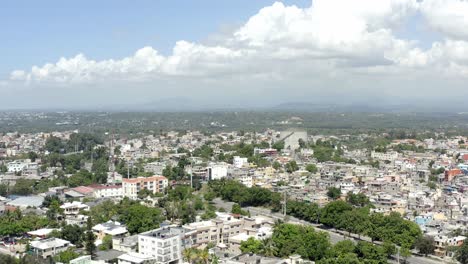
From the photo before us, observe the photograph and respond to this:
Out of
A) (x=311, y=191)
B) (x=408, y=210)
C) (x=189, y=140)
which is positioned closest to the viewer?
(x=408, y=210)

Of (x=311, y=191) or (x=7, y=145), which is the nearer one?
(x=311, y=191)

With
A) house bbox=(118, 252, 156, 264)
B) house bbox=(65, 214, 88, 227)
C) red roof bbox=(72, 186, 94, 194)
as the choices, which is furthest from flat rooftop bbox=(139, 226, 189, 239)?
red roof bbox=(72, 186, 94, 194)

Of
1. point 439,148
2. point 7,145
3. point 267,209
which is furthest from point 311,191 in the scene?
point 7,145

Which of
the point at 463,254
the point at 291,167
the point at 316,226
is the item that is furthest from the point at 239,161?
the point at 463,254

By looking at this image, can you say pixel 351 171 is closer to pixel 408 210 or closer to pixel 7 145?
pixel 408 210

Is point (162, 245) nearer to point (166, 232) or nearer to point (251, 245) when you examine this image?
point (166, 232)

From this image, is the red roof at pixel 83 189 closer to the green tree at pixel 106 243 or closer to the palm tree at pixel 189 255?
the green tree at pixel 106 243

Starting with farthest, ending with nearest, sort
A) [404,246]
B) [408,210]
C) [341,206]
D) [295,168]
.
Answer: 1. [295,168]
2. [408,210]
3. [341,206]
4. [404,246]
